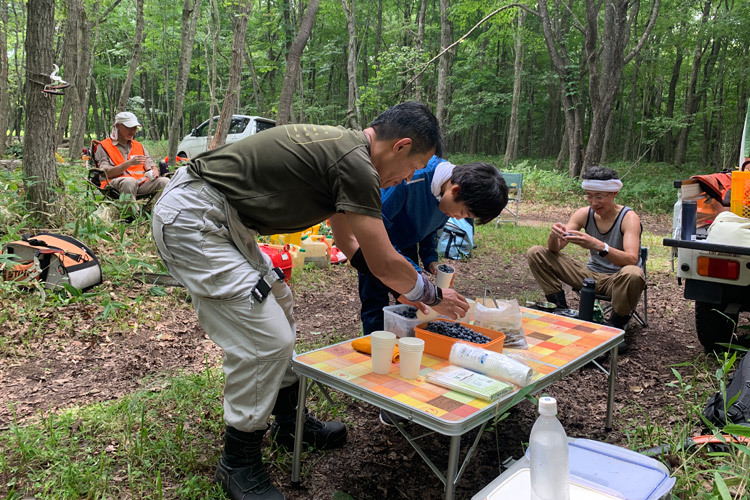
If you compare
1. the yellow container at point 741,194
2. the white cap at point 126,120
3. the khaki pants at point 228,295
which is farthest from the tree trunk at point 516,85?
the khaki pants at point 228,295

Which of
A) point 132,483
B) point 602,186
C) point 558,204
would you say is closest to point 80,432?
point 132,483

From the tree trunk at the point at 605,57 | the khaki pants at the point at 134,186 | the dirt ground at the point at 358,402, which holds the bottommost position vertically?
the dirt ground at the point at 358,402

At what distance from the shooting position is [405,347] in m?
1.87

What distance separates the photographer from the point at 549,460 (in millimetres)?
1226

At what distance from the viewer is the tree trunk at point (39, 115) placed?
434cm

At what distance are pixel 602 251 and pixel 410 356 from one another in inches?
97.4

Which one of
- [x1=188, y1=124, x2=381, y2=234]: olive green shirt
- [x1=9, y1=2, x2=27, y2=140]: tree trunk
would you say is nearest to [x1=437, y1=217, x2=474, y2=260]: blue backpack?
[x1=188, y1=124, x2=381, y2=234]: olive green shirt

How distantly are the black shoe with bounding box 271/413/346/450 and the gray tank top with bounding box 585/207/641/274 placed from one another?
8.38ft

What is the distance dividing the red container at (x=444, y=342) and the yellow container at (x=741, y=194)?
2222 mm

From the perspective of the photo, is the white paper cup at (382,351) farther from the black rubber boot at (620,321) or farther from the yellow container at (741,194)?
the yellow container at (741,194)

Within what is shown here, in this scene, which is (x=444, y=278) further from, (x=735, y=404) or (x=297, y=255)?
(x=297, y=255)

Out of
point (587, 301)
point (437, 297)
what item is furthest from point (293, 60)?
point (437, 297)

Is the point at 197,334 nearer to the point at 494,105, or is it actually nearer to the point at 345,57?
the point at 494,105

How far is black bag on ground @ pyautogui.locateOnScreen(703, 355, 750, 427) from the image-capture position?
208cm
